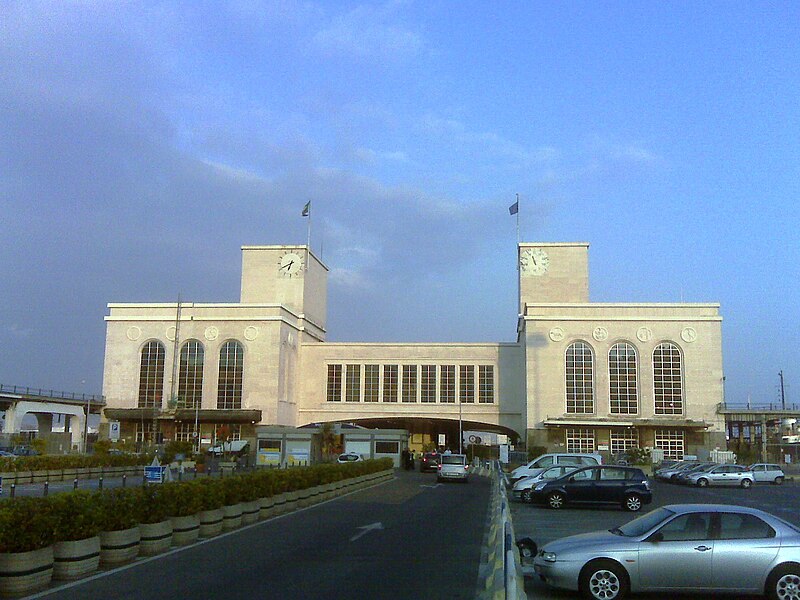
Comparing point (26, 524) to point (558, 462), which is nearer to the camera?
point (26, 524)

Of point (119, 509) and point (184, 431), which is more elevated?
point (119, 509)

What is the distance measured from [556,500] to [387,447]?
34.0 metres

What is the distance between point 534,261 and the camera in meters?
81.4

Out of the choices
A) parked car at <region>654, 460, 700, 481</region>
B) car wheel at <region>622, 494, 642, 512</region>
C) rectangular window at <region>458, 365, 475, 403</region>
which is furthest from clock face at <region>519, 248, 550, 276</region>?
car wheel at <region>622, 494, 642, 512</region>

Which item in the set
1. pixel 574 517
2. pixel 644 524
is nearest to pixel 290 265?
pixel 574 517

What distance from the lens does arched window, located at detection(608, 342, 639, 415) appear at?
236ft

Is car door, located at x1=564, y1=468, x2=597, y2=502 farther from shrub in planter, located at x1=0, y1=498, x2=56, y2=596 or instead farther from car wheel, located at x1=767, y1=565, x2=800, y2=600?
shrub in planter, located at x1=0, y1=498, x2=56, y2=596

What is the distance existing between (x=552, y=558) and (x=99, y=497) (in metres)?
7.43

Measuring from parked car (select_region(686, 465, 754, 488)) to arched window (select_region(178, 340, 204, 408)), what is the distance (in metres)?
46.4

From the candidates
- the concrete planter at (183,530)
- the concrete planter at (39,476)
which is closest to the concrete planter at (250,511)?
the concrete planter at (183,530)

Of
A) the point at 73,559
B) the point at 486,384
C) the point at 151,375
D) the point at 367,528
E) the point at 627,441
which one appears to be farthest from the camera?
the point at 486,384

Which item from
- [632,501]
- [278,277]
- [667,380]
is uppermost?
[278,277]

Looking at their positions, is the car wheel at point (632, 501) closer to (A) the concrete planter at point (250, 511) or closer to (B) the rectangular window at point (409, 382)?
(A) the concrete planter at point (250, 511)

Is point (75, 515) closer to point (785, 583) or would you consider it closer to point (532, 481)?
point (785, 583)
